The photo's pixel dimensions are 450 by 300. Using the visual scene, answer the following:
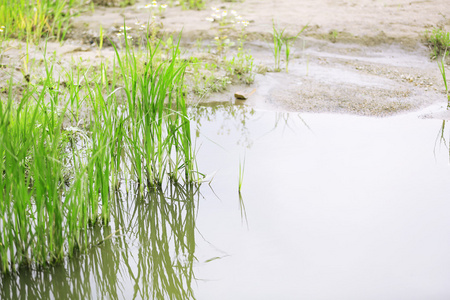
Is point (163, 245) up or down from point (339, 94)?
down

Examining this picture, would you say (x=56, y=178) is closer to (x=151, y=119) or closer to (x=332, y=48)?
(x=151, y=119)

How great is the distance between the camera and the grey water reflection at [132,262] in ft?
7.53

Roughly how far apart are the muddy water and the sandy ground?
2.55ft

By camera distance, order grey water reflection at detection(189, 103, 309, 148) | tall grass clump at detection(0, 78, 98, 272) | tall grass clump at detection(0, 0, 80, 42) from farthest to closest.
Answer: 1. tall grass clump at detection(0, 0, 80, 42)
2. grey water reflection at detection(189, 103, 309, 148)
3. tall grass clump at detection(0, 78, 98, 272)

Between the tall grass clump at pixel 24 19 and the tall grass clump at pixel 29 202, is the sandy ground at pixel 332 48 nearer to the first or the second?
the tall grass clump at pixel 24 19

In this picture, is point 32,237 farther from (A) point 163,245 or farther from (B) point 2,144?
(A) point 163,245

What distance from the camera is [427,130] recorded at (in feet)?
12.9

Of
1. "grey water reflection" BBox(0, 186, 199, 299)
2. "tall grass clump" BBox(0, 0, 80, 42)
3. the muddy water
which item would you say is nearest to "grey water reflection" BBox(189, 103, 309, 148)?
the muddy water

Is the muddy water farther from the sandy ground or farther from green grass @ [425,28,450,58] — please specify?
green grass @ [425,28,450,58]

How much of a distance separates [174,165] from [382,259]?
1.35 m

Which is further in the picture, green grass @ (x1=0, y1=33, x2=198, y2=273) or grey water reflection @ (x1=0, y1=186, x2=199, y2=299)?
grey water reflection @ (x1=0, y1=186, x2=199, y2=299)

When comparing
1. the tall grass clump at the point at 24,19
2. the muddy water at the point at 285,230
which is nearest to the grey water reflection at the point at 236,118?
the muddy water at the point at 285,230

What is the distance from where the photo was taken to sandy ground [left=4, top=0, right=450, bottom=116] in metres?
4.56

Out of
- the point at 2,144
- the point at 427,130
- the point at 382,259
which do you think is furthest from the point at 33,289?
the point at 427,130
